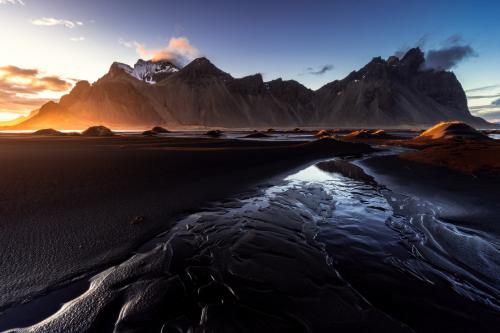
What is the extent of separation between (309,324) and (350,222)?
16.8ft

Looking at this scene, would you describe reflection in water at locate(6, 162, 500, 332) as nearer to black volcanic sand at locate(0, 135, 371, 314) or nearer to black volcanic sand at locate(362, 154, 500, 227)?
black volcanic sand at locate(0, 135, 371, 314)

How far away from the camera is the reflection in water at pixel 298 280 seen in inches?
152

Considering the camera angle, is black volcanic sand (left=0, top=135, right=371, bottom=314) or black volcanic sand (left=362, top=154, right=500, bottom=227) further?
black volcanic sand (left=362, top=154, right=500, bottom=227)

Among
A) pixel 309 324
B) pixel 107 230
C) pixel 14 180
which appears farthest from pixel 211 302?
pixel 14 180

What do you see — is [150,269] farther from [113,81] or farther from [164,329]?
[113,81]

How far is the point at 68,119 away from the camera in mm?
193500

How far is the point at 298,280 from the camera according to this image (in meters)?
4.99

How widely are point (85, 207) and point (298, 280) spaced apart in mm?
7017

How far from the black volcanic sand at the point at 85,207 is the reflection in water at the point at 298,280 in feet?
2.92

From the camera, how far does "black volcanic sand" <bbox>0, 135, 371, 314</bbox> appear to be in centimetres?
506

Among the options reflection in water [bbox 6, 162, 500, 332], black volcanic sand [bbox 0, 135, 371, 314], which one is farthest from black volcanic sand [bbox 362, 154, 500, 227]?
black volcanic sand [bbox 0, 135, 371, 314]

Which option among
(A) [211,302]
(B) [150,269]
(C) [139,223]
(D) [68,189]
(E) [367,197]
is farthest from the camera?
(E) [367,197]

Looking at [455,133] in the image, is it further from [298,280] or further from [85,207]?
[85,207]

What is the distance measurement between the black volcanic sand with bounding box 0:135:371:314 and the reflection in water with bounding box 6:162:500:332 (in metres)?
0.89
